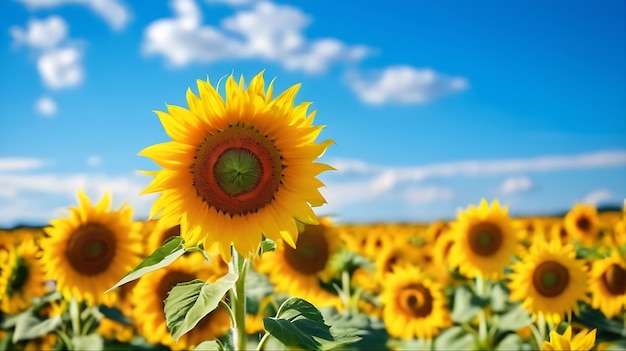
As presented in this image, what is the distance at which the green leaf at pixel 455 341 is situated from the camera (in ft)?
19.7

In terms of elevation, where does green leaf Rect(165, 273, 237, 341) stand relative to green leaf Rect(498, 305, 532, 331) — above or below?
above

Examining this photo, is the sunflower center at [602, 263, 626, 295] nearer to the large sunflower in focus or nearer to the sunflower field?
the sunflower field

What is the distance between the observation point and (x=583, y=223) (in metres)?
11.9

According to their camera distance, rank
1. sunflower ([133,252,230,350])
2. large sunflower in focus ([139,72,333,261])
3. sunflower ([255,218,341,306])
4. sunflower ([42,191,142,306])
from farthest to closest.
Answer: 1. sunflower ([255,218,341,306])
2. sunflower ([42,191,142,306])
3. sunflower ([133,252,230,350])
4. large sunflower in focus ([139,72,333,261])

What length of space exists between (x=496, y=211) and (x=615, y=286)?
1.44 m

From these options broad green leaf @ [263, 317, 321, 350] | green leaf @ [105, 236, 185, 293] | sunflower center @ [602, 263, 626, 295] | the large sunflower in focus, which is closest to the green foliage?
broad green leaf @ [263, 317, 321, 350]

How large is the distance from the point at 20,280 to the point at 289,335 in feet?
16.0

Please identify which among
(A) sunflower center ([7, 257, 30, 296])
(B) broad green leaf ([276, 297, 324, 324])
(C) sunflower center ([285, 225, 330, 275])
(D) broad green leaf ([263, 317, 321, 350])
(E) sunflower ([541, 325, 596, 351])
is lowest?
(E) sunflower ([541, 325, 596, 351])

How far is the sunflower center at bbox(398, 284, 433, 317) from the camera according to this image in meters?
6.82

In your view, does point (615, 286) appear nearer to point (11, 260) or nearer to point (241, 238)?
point (241, 238)

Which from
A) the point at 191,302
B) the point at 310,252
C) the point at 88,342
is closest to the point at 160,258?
the point at 191,302

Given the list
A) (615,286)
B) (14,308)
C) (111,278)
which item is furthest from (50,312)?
(615,286)

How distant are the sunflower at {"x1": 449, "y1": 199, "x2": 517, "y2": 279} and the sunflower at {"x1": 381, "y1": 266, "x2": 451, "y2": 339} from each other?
0.49 meters

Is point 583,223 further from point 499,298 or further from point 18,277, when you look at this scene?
point 18,277
